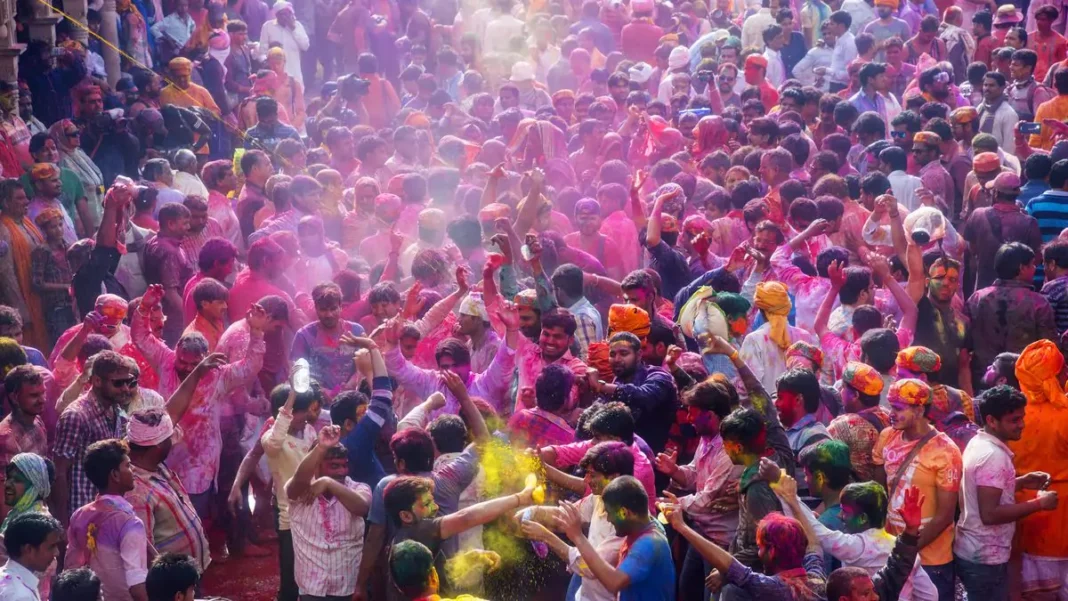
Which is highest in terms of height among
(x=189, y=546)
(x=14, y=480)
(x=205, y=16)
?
(x=205, y=16)

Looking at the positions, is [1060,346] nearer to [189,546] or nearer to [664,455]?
[664,455]

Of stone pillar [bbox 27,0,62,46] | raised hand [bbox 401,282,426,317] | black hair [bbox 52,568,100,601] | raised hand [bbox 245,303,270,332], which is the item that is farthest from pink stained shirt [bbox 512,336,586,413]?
stone pillar [bbox 27,0,62,46]

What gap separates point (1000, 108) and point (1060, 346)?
15.4ft

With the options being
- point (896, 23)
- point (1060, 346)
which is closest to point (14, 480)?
point (1060, 346)

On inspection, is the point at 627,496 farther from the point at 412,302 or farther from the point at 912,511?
the point at 412,302

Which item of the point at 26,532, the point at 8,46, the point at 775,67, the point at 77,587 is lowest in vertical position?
the point at 77,587

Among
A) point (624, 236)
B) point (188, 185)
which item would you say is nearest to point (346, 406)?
point (624, 236)

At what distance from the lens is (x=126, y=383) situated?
7.04 metres

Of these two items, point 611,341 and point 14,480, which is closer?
point 14,480

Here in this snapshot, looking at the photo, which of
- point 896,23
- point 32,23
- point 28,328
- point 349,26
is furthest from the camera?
point 349,26

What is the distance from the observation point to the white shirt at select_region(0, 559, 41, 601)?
559 centimetres

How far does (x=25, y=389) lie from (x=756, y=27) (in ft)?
38.6

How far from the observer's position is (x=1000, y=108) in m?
12.6

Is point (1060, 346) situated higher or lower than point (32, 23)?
lower
